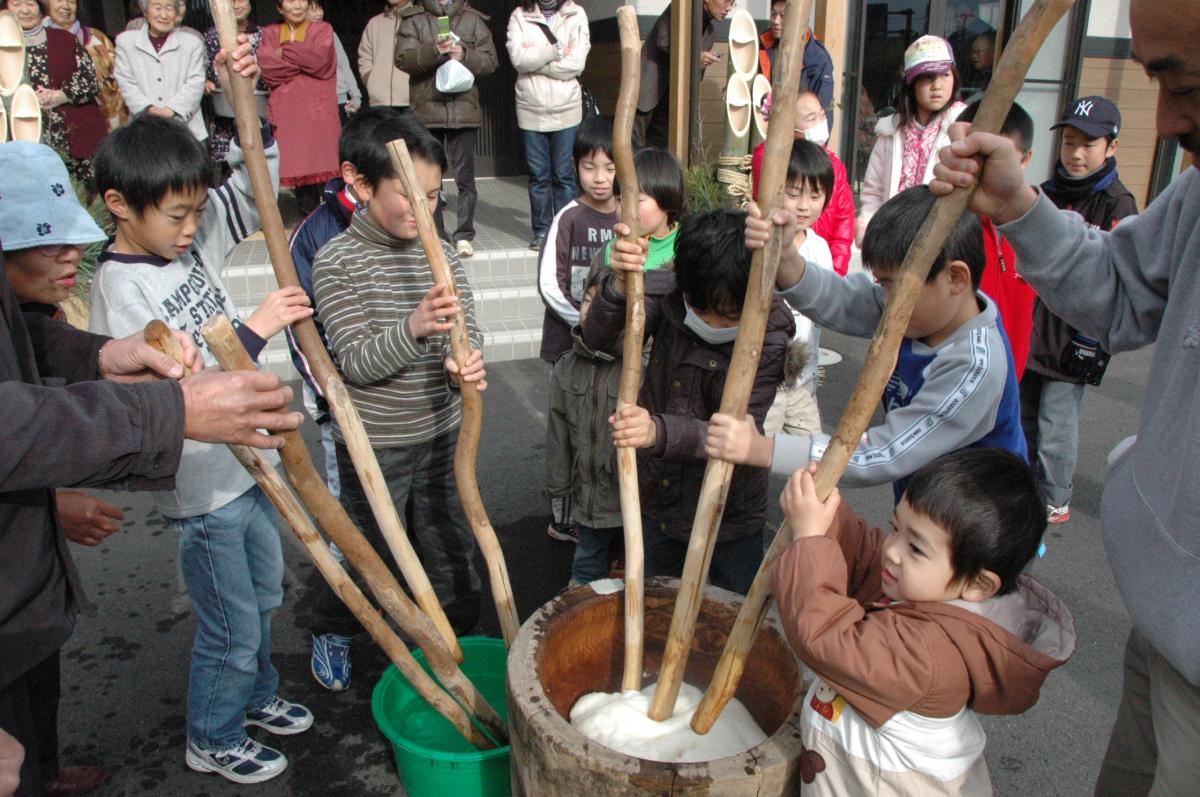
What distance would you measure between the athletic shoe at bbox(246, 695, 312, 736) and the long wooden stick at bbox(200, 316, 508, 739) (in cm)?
80

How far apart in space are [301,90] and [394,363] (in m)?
4.86

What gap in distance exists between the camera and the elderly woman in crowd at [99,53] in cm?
575

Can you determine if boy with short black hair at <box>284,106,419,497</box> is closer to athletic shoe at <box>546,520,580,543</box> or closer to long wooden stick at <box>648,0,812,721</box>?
athletic shoe at <box>546,520,580,543</box>

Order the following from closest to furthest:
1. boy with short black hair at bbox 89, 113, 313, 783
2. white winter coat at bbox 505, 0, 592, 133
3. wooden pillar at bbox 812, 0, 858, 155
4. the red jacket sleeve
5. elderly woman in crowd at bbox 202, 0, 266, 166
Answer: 1. boy with short black hair at bbox 89, 113, 313, 783
2. the red jacket sleeve
3. white winter coat at bbox 505, 0, 592, 133
4. elderly woman in crowd at bbox 202, 0, 266, 166
5. wooden pillar at bbox 812, 0, 858, 155

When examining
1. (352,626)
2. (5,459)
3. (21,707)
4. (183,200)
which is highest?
(183,200)

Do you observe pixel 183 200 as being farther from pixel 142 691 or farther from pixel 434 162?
pixel 142 691

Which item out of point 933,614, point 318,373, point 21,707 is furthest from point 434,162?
point 933,614

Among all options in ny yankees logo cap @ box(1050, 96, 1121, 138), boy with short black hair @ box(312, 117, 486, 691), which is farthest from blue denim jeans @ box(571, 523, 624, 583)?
ny yankees logo cap @ box(1050, 96, 1121, 138)

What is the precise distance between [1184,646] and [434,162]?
2.02m

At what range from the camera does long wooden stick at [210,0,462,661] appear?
1.61 meters

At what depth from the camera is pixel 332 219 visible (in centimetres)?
287

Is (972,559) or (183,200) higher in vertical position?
(183,200)

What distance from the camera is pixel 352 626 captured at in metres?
2.67

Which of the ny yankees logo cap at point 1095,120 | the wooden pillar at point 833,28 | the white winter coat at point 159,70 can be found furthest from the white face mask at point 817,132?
the white winter coat at point 159,70
